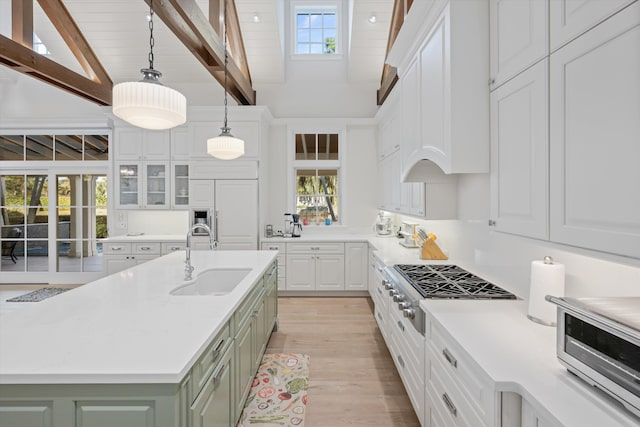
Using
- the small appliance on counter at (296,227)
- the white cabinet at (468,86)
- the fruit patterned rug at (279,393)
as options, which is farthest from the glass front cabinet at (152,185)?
the white cabinet at (468,86)

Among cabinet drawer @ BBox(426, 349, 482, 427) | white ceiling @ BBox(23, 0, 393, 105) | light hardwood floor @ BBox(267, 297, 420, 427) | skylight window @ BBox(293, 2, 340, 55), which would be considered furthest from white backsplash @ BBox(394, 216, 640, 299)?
skylight window @ BBox(293, 2, 340, 55)

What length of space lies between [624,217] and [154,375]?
1560 mm

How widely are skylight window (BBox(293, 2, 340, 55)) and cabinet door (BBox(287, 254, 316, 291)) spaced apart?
343cm

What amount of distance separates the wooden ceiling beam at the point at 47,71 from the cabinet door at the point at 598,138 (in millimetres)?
4605

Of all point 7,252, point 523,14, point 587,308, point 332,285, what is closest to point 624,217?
point 587,308

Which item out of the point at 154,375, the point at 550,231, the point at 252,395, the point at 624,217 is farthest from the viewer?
the point at 252,395

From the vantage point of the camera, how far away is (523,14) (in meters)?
1.36

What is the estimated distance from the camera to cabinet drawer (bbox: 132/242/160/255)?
447 centimetres

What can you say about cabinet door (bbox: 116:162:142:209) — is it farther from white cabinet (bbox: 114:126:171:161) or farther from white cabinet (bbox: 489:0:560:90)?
white cabinet (bbox: 489:0:560:90)

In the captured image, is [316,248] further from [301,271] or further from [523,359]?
[523,359]

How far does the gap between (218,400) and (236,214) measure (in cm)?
322

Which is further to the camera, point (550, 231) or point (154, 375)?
point (550, 231)

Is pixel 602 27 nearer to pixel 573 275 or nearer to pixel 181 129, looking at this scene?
pixel 573 275

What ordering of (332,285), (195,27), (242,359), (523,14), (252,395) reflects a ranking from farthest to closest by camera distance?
(332,285) < (195,27) < (252,395) < (242,359) < (523,14)
